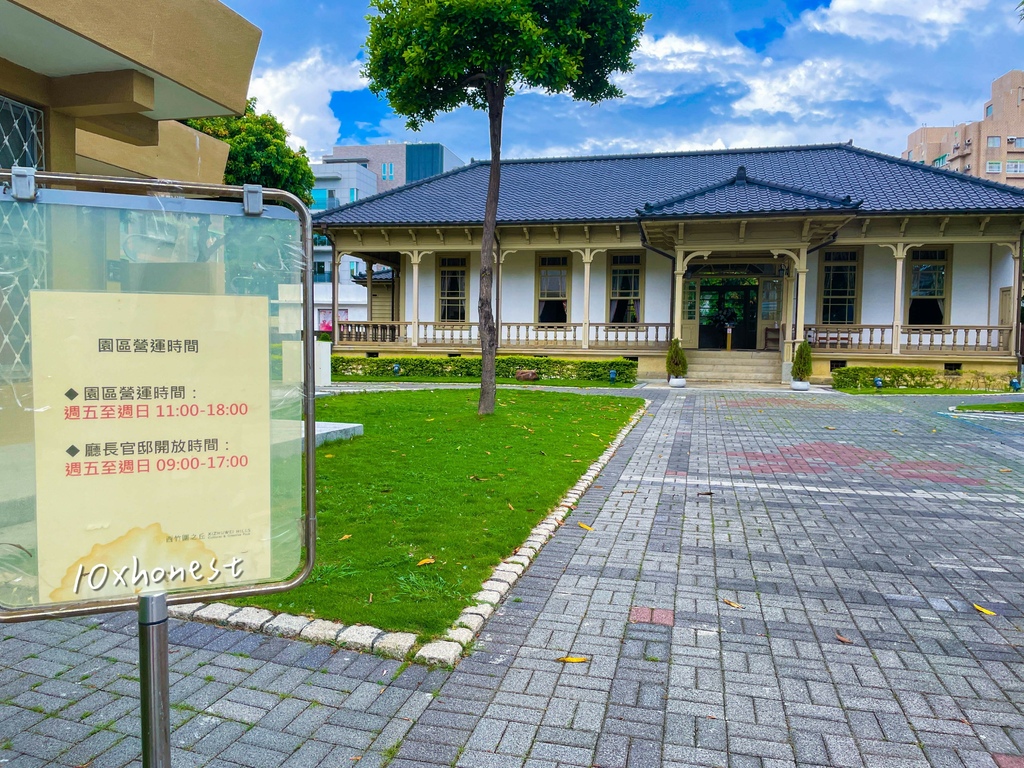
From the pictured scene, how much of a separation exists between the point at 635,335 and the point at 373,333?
9.01 m

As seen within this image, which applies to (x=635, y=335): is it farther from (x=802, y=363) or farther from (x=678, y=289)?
(x=802, y=363)

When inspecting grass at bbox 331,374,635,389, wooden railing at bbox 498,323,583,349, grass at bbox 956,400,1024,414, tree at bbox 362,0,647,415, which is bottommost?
grass at bbox 956,400,1024,414

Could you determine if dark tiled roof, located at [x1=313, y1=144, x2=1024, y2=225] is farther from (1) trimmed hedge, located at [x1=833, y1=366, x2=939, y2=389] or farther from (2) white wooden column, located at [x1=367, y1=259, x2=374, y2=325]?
(1) trimmed hedge, located at [x1=833, y1=366, x2=939, y2=389]

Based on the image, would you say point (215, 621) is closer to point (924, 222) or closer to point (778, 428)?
point (778, 428)

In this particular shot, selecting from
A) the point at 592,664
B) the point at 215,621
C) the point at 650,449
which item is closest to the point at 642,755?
the point at 592,664

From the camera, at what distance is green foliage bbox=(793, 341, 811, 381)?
57.5 ft

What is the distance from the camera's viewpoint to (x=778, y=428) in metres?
10.8

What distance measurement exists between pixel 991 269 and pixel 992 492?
16390 mm

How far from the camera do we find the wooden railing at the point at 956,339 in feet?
60.1

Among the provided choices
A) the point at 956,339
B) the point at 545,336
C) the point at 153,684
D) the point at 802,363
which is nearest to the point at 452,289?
the point at 545,336

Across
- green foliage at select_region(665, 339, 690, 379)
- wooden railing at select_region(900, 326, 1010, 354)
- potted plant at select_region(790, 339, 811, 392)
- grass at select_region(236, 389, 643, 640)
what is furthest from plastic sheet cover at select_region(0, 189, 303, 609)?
wooden railing at select_region(900, 326, 1010, 354)

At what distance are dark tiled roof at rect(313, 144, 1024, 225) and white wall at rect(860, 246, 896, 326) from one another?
1732 millimetres

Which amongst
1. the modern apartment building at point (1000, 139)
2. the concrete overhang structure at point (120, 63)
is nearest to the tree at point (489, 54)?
the concrete overhang structure at point (120, 63)

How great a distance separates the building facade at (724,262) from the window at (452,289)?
0.05 m
